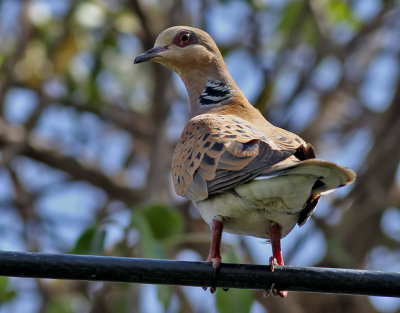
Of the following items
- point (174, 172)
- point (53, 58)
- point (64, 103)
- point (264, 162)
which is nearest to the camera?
point (264, 162)

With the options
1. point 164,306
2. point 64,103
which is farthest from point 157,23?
point 164,306

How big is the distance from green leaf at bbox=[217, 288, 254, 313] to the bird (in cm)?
37

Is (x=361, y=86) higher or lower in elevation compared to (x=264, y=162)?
higher

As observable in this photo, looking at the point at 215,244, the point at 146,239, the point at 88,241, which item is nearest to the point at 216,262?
the point at 215,244

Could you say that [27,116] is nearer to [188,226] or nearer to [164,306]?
[188,226]

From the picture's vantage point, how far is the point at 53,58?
276 inches

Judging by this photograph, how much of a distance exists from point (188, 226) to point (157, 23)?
2.08 meters

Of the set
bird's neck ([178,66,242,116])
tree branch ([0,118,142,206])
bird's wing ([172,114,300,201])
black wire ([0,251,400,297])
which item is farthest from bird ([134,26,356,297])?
tree branch ([0,118,142,206])

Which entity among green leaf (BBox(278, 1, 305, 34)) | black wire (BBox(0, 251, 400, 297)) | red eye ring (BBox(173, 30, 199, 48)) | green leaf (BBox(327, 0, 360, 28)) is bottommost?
black wire (BBox(0, 251, 400, 297))

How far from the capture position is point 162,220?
459cm

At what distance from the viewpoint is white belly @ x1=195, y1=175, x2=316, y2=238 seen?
339cm

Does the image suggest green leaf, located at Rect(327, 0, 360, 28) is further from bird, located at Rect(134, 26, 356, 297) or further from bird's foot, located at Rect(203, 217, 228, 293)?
bird's foot, located at Rect(203, 217, 228, 293)

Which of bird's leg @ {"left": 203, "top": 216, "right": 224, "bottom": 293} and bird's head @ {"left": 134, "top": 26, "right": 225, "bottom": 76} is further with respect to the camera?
bird's head @ {"left": 134, "top": 26, "right": 225, "bottom": 76}

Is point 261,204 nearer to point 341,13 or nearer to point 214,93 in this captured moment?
point 214,93
